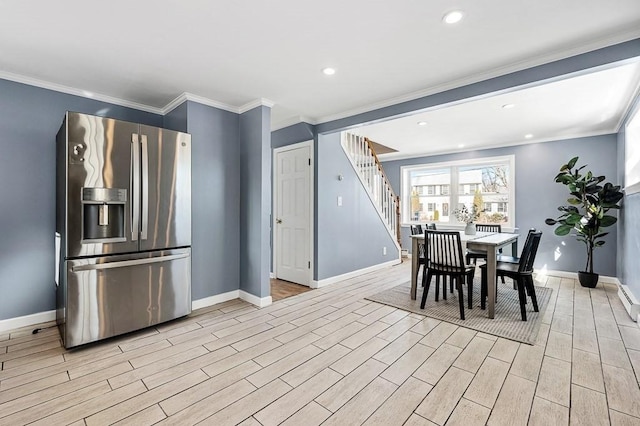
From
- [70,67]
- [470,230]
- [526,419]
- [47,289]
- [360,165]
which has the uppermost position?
[70,67]

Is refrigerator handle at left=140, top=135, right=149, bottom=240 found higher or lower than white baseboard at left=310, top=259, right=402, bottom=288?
higher

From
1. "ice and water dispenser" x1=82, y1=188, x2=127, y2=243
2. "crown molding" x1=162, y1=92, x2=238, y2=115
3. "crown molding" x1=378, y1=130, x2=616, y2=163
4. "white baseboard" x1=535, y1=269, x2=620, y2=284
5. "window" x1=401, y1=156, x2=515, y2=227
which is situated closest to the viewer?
"ice and water dispenser" x1=82, y1=188, x2=127, y2=243

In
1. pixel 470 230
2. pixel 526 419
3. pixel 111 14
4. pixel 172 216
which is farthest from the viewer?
pixel 470 230

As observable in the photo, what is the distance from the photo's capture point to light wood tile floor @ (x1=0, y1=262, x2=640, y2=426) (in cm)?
170

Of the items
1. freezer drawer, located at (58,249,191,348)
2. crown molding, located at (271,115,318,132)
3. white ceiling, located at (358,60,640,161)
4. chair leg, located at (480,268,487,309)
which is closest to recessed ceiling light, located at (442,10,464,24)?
white ceiling, located at (358,60,640,161)

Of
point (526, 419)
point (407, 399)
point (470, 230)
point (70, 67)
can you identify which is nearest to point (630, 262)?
point (470, 230)

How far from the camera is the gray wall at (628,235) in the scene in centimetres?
327

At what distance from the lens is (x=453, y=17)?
2.02 m

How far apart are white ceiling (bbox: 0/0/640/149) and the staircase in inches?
69.4

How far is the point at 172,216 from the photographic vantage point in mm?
2967

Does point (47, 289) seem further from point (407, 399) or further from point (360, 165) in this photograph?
point (360, 165)

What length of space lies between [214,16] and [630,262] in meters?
5.16

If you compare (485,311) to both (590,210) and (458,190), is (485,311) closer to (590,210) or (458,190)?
(590,210)

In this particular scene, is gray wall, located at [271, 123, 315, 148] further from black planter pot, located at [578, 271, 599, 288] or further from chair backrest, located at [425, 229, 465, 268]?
black planter pot, located at [578, 271, 599, 288]
